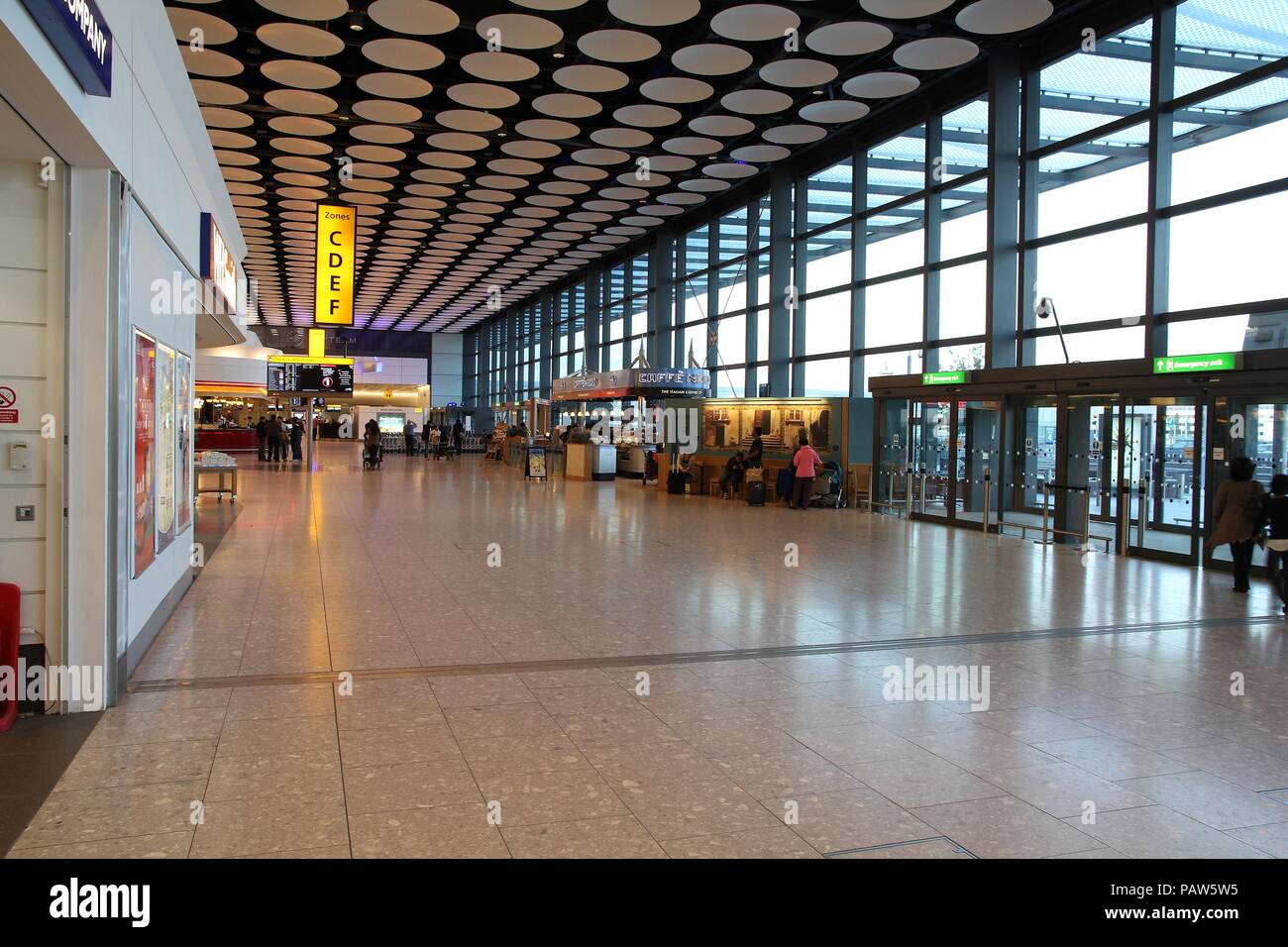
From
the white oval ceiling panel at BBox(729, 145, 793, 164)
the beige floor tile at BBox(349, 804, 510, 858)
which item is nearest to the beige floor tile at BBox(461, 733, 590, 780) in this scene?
the beige floor tile at BBox(349, 804, 510, 858)

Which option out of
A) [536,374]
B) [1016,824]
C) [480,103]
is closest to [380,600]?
[1016,824]

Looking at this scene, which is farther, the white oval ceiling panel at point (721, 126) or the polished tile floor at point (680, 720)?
the white oval ceiling panel at point (721, 126)

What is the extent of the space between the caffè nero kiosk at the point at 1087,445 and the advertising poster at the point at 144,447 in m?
9.61

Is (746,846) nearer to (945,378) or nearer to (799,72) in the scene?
(945,378)

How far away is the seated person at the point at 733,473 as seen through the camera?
18.3m

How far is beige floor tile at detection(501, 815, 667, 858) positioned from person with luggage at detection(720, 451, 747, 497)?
15.3 m

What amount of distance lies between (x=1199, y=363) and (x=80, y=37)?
10051 mm

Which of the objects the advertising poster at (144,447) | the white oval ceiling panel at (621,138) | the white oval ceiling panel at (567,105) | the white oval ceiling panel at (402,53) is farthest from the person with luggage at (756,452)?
the advertising poster at (144,447)

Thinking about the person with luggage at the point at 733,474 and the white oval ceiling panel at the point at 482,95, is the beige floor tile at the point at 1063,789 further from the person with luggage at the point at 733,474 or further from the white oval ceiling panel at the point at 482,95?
the person with luggage at the point at 733,474

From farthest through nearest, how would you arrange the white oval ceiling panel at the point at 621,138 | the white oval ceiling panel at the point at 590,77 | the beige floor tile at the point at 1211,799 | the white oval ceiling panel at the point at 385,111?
the white oval ceiling panel at the point at 621,138, the white oval ceiling panel at the point at 385,111, the white oval ceiling panel at the point at 590,77, the beige floor tile at the point at 1211,799

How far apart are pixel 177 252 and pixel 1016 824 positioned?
6.69m

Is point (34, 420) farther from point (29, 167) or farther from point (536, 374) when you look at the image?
point (536, 374)

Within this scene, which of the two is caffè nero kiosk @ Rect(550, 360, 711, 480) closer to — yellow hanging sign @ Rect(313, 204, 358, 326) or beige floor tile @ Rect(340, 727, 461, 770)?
yellow hanging sign @ Rect(313, 204, 358, 326)

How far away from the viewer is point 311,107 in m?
14.2
